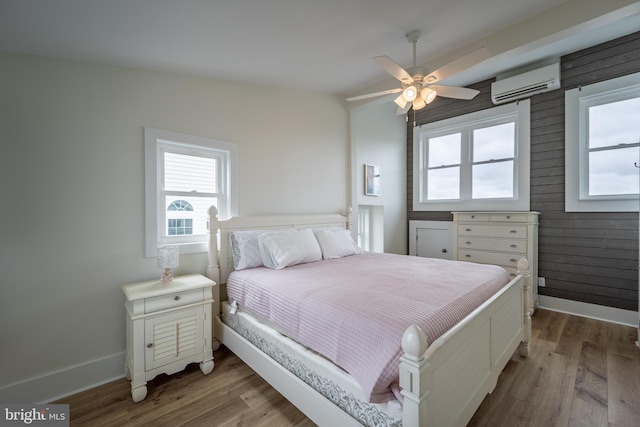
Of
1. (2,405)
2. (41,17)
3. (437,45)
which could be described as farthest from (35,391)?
(437,45)

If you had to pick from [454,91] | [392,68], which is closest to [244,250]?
[392,68]

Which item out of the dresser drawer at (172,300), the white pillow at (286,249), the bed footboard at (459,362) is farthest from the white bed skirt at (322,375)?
the white pillow at (286,249)

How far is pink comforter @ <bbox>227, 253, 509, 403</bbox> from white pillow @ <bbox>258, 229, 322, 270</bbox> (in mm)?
85

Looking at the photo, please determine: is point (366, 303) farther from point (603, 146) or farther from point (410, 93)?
point (603, 146)

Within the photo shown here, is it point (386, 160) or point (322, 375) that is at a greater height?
point (386, 160)

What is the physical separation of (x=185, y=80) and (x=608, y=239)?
15.6ft

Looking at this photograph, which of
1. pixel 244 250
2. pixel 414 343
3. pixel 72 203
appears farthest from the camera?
pixel 244 250

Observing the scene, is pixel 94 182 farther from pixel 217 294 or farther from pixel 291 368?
pixel 291 368

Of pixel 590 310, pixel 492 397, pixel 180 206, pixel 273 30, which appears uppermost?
pixel 273 30

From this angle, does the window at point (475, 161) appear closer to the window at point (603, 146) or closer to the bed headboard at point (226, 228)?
the window at point (603, 146)

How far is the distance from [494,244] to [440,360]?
9.34 feet

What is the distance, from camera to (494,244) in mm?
3479

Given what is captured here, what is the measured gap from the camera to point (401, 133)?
487 cm

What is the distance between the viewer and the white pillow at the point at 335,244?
9.74 ft
